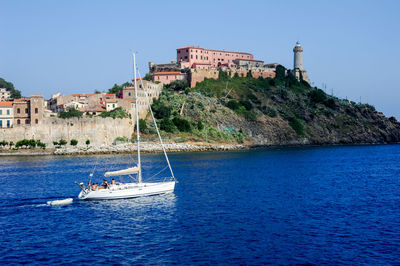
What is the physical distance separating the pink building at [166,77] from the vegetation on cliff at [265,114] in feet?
8.19

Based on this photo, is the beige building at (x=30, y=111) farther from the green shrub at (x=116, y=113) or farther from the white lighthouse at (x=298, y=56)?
the white lighthouse at (x=298, y=56)

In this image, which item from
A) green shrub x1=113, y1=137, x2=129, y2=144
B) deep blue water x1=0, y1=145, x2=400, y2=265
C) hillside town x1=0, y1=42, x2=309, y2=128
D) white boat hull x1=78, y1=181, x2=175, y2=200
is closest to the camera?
deep blue water x1=0, y1=145, x2=400, y2=265

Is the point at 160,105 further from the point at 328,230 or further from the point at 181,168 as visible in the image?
the point at 328,230

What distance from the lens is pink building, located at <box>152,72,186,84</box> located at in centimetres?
10700

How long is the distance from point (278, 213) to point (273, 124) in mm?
76582

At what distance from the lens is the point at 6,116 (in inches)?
2911

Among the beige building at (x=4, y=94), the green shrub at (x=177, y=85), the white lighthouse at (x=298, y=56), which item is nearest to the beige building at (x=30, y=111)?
the green shrub at (x=177, y=85)

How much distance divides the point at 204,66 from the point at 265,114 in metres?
22.7

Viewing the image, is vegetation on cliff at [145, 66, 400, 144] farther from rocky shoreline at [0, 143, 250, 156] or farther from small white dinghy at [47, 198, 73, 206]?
small white dinghy at [47, 198, 73, 206]

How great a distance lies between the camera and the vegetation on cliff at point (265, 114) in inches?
3642

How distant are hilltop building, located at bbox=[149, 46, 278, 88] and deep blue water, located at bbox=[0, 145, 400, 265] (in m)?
67.6

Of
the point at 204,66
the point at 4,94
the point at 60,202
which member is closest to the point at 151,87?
the point at 204,66

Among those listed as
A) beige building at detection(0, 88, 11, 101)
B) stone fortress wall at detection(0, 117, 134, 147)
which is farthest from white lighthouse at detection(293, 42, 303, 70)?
beige building at detection(0, 88, 11, 101)

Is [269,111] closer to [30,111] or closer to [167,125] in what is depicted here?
[167,125]
